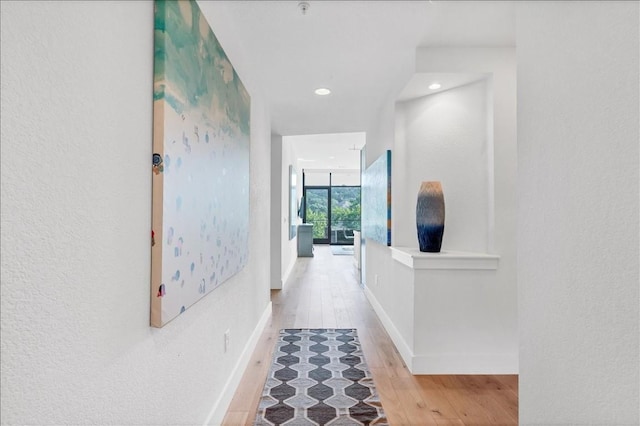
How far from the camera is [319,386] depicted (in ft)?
7.32

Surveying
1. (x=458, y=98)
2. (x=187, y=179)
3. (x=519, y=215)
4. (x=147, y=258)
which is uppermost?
Answer: (x=458, y=98)

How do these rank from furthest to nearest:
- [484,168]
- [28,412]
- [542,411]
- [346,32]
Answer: [484,168]
[346,32]
[542,411]
[28,412]

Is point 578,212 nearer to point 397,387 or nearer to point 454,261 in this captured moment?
point 454,261

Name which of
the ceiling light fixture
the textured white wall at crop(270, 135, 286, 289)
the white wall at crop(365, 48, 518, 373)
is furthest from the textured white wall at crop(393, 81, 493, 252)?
the textured white wall at crop(270, 135, 286, 289)

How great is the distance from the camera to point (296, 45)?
7.78 feet

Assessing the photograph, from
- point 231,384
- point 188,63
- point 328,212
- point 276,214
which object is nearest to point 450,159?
point 188,63

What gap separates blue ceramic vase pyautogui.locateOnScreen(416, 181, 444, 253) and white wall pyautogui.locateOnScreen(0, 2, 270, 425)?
72.9 inches

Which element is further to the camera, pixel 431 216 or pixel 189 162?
pixel 431 216

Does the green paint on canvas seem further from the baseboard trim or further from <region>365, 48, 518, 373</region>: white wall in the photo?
the baseboard trim

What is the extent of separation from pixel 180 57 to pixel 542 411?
162 cm

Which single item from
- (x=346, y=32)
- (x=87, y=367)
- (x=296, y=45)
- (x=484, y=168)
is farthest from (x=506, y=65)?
(x=87, y=367)

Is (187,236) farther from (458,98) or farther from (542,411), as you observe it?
(458,98)

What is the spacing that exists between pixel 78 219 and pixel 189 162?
57 cm

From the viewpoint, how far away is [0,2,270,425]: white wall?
0.61 m
